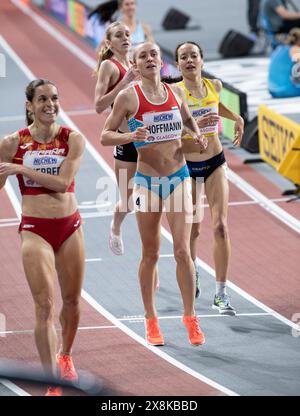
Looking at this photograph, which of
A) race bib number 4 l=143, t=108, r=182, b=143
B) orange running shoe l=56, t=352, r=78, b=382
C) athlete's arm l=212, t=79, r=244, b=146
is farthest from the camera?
athlete's arm l=212, t=79, r=244, b=146

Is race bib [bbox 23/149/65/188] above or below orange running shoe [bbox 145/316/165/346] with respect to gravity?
above

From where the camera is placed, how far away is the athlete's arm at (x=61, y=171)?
8.27 metres

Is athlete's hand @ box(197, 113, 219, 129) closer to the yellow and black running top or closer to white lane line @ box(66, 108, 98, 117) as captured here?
the yellow and black running top

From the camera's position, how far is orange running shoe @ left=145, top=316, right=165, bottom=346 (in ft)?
33.0

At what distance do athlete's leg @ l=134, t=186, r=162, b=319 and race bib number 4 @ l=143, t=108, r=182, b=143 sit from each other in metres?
0.46

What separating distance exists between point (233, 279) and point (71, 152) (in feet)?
12.8

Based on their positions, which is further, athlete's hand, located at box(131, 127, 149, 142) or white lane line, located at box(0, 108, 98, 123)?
white lane line, located at box(0, 108, 98, 123)

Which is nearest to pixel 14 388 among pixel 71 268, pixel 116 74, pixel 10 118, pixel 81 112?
pixel 71 268

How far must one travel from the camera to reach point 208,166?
1066 centimetres

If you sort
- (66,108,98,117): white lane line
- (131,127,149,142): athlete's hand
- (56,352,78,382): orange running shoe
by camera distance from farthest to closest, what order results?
(66,108,98,117): white lane line < (131,127,149,142): athlete's hand < (56,352,78,382): orange running shoe

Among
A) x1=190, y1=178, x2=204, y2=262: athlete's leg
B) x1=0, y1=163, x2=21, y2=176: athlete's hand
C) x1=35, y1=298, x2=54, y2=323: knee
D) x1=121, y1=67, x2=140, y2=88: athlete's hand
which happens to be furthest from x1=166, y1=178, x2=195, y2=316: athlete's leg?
x1=0, y1=163, x2=21, y2=176: athlete's hand

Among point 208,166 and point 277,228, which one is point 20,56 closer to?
point 277,228

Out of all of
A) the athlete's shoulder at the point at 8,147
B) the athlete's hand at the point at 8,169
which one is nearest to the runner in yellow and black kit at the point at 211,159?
the athlete's shoulder at the point at 8,147
